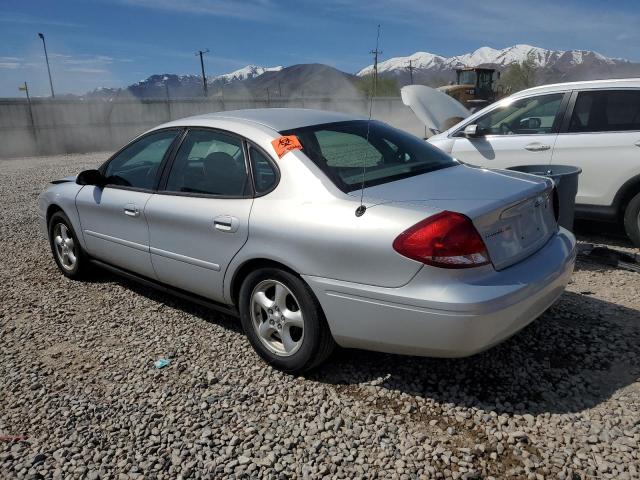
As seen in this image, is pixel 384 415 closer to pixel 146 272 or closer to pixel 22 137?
pixel 146 272

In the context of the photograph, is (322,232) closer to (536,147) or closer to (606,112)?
(536,147)

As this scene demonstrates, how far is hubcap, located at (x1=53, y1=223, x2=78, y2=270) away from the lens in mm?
4926

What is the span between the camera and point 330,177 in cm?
298

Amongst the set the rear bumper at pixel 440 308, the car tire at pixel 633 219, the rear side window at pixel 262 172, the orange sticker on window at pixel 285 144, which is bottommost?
the car tire at pixel 633 219

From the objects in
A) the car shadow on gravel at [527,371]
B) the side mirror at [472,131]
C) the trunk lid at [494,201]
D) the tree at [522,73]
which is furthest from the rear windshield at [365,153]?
the tree at [522,73]

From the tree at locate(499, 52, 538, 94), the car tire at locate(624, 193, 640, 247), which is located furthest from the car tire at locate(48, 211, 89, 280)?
the tree at locate(499, 52, 538, 94)

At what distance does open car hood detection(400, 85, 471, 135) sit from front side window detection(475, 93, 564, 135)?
4.16 ft

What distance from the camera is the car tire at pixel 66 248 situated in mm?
4823

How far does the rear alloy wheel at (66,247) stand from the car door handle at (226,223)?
2.11m

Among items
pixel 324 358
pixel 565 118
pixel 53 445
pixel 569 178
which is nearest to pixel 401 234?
pixel 324 358

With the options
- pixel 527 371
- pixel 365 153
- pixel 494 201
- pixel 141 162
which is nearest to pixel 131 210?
pixel 141 162

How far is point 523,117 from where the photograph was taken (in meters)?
5.84

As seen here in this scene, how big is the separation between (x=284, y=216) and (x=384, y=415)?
119cm

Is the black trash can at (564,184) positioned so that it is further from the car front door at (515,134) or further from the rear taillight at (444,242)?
the rear taillight at (444,242)
